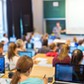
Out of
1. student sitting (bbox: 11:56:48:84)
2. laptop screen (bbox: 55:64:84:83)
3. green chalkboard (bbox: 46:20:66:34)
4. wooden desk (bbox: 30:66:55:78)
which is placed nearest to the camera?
student sitting (bbox: 11:56:48:84)

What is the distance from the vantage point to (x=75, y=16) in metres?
11.8

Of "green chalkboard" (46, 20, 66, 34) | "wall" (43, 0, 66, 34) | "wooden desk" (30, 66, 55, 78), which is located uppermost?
"wall" (43, 0, 66, 34)

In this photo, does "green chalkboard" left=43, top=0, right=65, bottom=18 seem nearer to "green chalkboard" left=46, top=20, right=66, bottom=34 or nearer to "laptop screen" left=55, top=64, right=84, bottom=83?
"green chalkboard" left=46, top=20, right=66, bottom=34

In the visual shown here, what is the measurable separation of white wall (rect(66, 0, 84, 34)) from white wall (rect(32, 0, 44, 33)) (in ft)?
4.41

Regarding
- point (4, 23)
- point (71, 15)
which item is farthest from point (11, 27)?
point (71, 15)

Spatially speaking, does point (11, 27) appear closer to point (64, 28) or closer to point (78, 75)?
point (64, 28)

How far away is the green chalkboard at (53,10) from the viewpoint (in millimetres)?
11773

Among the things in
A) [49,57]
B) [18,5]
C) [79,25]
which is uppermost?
[18,5]

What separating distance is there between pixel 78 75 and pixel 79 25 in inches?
334

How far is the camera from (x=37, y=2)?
1234 centimetres

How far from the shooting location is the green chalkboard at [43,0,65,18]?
38.6 ft

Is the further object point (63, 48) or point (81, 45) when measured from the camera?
point (81, 45)

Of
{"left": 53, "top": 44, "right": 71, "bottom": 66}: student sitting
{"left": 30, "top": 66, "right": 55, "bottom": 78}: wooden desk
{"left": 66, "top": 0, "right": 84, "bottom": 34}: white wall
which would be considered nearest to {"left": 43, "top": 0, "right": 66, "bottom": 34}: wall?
{"left": 66, "top": 0, "right": 84, "bottom": 34}: white wall

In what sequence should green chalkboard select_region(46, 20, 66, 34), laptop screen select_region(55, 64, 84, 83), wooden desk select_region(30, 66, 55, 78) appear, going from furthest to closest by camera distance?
green chalkboard select_region(46, 20, 66, 34), wooden desk select_region(30, 66, 55, 78), laptop screen select_region(55, 64, 84, 83)
